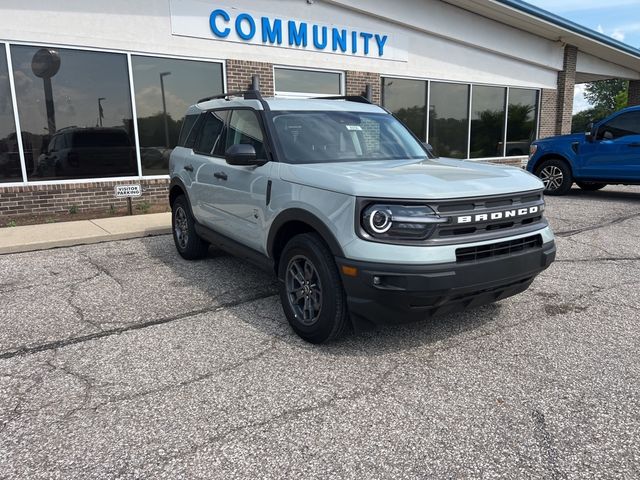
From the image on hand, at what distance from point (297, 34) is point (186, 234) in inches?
257

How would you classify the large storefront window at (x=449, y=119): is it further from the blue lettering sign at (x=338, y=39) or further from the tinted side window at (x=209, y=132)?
the tinted side window at (x=209, y=132)

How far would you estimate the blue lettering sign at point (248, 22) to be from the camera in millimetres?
10005

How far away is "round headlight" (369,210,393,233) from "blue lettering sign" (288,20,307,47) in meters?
8.67

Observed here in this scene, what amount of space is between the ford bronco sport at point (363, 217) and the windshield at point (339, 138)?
1 cm

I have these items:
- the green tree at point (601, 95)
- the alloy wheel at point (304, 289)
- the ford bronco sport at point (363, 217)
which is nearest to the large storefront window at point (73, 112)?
the ford bronco sport at point (363, 217)

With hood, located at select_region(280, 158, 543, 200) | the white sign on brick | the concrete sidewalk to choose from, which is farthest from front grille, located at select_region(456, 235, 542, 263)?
the white sign on brick

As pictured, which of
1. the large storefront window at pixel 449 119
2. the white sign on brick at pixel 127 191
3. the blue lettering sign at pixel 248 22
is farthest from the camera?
the large storefront window at pixel 449 119

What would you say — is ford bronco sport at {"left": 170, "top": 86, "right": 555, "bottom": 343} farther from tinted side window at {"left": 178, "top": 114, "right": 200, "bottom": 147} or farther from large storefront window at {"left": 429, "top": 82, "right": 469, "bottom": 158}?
large storefront window at {"left": 429, "top": 82, "right": 469, "bottom": 158}

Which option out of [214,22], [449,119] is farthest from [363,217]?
[449,119]

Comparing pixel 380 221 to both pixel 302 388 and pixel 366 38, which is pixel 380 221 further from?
pixel 366 38

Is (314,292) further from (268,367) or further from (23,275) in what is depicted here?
(23,275)

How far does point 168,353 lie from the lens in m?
3.68

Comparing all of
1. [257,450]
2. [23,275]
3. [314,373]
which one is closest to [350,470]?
[257,450]

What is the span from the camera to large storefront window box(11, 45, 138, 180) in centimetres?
825
